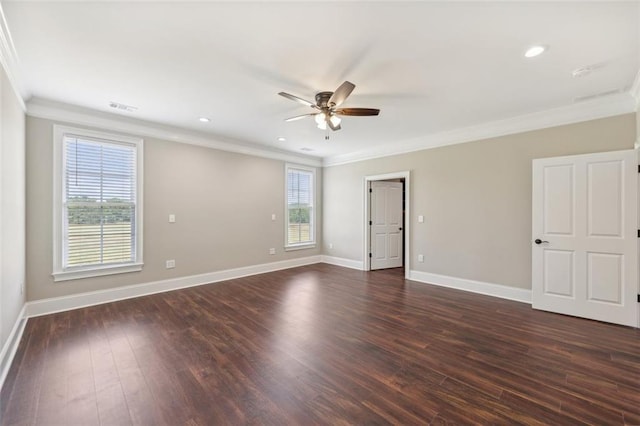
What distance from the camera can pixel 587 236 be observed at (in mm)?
3438

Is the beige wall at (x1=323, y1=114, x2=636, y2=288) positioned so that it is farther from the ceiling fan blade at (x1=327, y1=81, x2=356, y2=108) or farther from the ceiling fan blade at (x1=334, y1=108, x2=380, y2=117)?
the ceiling fan blade at (x1=327, y1=81, x2=356, y2=108)

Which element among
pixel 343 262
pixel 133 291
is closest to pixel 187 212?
pixel 133 291

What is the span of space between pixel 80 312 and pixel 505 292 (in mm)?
6103

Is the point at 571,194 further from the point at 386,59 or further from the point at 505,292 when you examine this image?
the point at 386,59

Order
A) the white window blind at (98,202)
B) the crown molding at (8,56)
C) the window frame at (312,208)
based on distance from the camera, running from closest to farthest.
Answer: the crown molding at (8,56), the white window blind at (98,202), the window frame at (312,208)

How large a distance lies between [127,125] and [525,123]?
601cm

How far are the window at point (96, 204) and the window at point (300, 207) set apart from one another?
10.0 ft

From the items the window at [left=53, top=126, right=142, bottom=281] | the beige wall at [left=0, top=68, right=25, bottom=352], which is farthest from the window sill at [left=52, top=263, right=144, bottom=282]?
the beige wall at [left=0, top=68, right=25, bottom=352]

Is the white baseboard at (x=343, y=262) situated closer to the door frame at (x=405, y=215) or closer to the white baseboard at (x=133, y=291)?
the door frame at (x=405, y=215)

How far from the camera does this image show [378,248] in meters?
6.30

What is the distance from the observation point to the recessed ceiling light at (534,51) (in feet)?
7.57

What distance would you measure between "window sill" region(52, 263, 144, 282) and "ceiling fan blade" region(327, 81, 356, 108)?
3.89 m

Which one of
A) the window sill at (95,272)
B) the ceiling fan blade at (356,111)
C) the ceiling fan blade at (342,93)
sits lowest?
the window sill at (95,272)

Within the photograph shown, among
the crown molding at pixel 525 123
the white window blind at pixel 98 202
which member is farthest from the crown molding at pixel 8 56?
the crown molding at pixel 525 123
